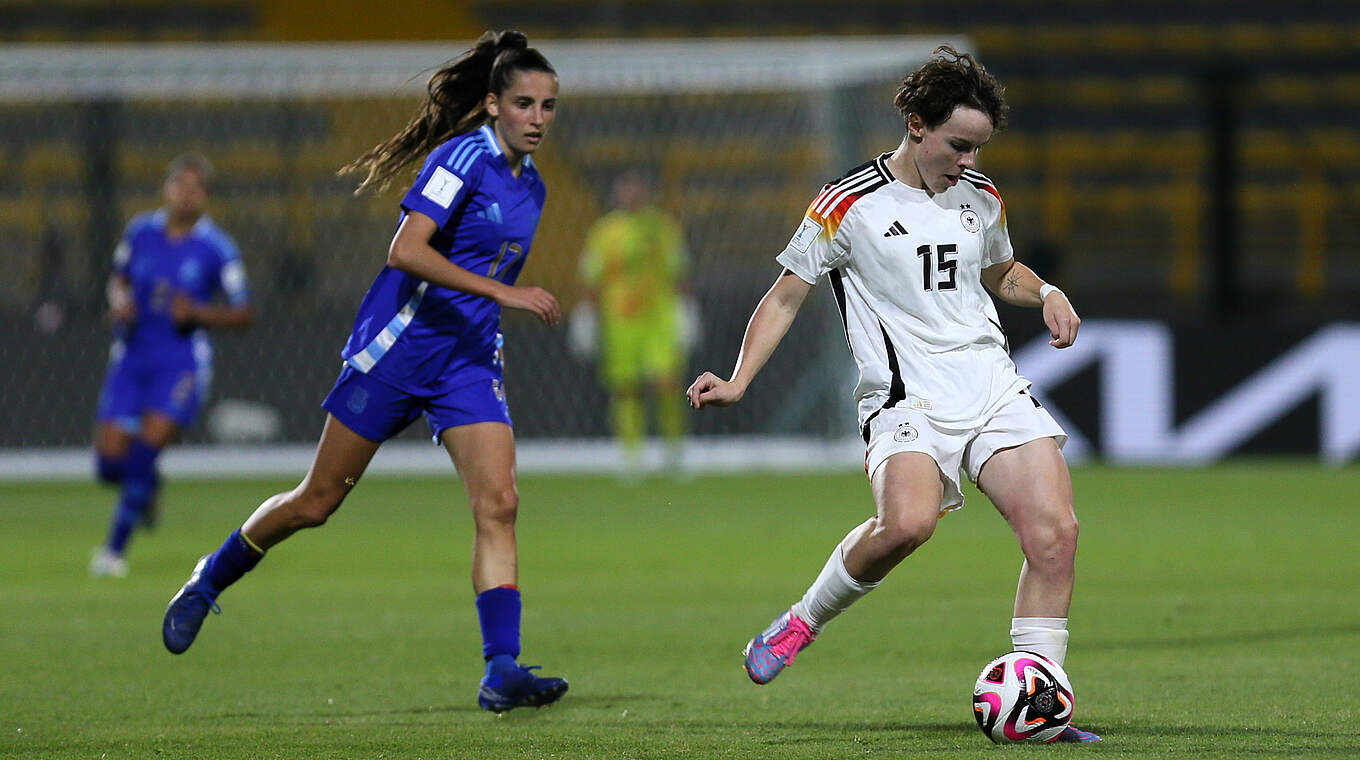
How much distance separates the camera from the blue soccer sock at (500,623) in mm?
5402

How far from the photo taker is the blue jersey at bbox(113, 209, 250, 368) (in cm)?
996

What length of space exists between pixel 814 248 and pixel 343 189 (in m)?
13.6

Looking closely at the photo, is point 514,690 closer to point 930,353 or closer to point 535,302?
point 535,302

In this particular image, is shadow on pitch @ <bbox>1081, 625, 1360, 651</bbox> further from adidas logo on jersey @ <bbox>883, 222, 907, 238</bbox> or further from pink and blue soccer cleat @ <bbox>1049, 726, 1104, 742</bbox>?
adidas logo on jersey @ <bbox>883, 222, 907, 238</bbox>

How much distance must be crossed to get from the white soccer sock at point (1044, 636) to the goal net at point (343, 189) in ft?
28.6

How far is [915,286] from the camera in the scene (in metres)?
4.95

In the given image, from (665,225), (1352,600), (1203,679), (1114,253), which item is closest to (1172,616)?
(1352,600)

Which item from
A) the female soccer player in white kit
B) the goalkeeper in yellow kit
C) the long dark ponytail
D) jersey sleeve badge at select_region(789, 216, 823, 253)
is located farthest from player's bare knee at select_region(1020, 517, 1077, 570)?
the goalkeeper in yellow kit

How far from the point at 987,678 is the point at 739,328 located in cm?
1091

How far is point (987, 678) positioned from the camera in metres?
4.66

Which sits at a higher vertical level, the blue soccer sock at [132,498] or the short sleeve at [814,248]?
the short sleeve at [814,248]

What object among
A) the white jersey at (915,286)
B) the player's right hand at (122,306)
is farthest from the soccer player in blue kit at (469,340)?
the player's right hand at (122,306)

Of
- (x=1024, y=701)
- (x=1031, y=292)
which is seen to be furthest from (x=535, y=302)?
(x=1024, y=701)

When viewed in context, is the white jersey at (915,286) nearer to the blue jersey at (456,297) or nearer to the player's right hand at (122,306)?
the blue jersey at (456,297)
